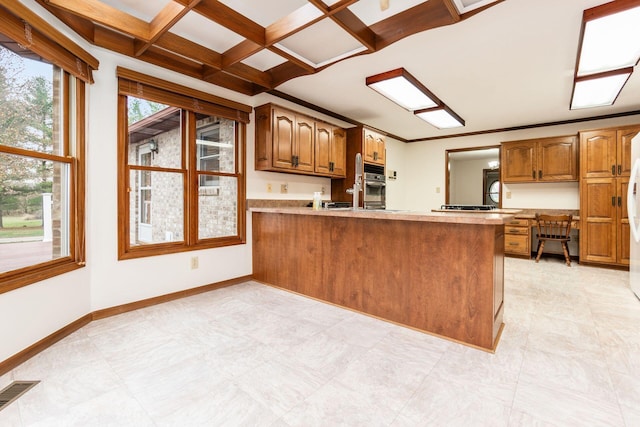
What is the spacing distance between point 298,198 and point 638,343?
11.6 ft

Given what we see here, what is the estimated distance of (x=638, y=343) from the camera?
6.83 ft

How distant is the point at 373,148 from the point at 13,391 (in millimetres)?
4545

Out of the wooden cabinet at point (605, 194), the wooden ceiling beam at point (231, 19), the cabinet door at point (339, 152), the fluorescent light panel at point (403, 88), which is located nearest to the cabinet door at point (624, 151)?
the wooden cabinet at point (605, 194)

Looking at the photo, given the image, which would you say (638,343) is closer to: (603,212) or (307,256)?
(307,256)

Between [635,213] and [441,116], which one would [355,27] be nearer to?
[441,116]

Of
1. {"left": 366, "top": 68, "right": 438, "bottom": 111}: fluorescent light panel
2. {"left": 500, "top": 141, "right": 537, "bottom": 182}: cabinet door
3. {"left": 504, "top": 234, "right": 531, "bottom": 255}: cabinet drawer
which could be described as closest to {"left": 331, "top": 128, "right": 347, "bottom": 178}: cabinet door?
{"left": 366, "top": 68, "right": 438, "bottom": 111}: fluorescent light panel

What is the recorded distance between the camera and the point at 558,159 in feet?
15.9

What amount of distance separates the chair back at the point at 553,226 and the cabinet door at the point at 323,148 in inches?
135

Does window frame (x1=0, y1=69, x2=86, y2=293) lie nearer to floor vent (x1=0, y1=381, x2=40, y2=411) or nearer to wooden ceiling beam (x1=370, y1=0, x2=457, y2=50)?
floor vent (x1=0, y1=381, x2=40, y2=411)

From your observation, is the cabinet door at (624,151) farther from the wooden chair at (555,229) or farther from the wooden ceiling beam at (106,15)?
the wooden ceiling beam at (106,15)

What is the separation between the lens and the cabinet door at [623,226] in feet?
13.7

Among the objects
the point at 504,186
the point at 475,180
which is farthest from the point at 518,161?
the point at 475,180

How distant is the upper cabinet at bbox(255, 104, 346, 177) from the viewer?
3504 millimetres

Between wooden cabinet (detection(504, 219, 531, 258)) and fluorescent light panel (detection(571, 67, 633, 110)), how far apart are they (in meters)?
1.96
